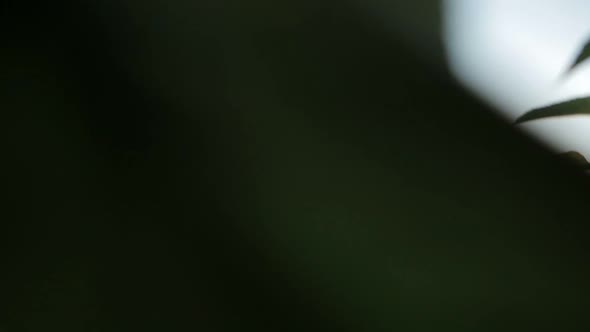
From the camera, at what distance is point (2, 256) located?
0.74 meters

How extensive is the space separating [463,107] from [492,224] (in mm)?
171

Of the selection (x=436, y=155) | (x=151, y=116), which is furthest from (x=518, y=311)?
(x=151, y=116)

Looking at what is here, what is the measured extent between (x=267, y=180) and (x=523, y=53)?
0.41m

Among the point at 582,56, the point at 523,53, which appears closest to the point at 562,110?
the point at 582,56

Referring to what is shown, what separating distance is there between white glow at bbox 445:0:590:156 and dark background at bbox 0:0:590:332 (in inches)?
1.2

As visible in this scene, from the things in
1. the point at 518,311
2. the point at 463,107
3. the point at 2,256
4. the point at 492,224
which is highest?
the point at 463,107

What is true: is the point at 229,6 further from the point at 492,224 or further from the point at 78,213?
the point at 492,224

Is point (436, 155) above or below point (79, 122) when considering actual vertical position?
above

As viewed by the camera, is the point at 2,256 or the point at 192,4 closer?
the point at 2,256

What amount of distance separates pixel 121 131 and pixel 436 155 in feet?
1.45

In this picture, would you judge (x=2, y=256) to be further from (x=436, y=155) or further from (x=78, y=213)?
(x=436, y=155)

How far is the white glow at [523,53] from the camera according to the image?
822 mm

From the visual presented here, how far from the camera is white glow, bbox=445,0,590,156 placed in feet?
2.70

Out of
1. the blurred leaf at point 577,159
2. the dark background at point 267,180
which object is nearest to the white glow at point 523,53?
the dark background at point 267,180
